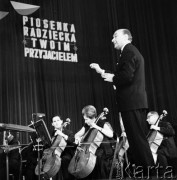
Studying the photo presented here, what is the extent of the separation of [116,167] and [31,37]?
3.70 meters

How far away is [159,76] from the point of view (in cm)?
929

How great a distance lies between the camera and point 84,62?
346 inches

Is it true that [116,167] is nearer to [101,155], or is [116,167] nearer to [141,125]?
[101,155]

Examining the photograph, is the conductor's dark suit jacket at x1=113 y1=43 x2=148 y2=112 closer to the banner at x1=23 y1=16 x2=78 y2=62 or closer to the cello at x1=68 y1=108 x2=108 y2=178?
the cello at x1=68 y1=108 x2=108 y2=178

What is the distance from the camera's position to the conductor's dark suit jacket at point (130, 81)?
12.7ft

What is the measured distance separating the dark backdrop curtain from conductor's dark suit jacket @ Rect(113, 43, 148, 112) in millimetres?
4180

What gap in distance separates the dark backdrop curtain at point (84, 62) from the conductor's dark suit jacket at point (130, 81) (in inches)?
165

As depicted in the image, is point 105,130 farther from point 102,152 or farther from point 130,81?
point 130,81

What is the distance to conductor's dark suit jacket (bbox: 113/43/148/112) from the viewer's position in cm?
387

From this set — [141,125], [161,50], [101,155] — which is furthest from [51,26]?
[141,125]

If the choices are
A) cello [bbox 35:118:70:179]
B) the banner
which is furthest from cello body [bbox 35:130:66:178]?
the banner

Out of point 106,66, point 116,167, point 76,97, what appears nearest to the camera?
point 116,167

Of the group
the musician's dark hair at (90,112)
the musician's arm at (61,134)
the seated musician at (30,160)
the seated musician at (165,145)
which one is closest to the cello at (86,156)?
the musician's dark hair at (90,112)

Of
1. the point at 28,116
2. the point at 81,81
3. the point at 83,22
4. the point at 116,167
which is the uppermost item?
the point at 83,22
